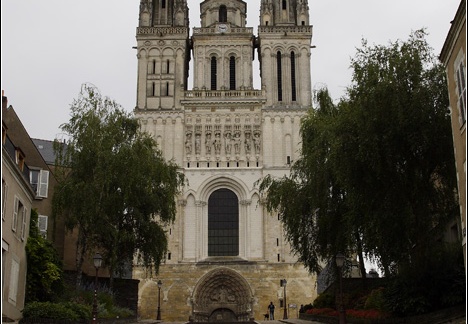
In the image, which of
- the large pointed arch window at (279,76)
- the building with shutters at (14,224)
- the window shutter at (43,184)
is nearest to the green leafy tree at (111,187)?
the window shutter at (43,184)

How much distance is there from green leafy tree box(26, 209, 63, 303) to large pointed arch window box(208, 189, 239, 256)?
84.6 feet

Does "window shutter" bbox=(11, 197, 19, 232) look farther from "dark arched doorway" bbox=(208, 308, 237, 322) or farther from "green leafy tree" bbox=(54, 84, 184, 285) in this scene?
"dark arched doorway" bbox=(208, 308, 237, 322)

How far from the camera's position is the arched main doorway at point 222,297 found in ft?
167

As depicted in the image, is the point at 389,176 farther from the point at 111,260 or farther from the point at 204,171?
the point at 204,171

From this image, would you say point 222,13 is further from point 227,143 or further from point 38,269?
point 38,269

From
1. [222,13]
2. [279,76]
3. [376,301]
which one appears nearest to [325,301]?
[376,301]

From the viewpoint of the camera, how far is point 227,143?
53.8 metres

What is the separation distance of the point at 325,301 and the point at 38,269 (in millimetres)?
13099

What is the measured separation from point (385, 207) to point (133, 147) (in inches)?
548

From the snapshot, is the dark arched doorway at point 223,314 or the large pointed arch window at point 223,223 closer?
the large pointed arch window at point 223,223

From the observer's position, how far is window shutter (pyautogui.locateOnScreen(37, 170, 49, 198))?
31.9 meters

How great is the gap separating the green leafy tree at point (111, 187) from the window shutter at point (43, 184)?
0.67 meters

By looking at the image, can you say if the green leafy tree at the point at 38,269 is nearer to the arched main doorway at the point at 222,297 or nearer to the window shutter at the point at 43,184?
the window shutter at the point at 43,184

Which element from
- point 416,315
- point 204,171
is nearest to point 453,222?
point 416,315
